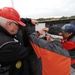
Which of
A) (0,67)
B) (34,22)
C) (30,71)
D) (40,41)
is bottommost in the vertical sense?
(30,71)

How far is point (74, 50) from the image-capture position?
244cm

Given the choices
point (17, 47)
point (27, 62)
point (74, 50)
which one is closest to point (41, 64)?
point (27, 62)

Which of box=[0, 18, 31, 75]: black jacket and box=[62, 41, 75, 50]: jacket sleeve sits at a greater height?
box=[0, 18, 31, 75]: black jacket

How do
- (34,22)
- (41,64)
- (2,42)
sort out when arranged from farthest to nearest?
(34,22)
(41,64)
(2,42)

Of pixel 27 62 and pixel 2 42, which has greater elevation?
pixel 2 42

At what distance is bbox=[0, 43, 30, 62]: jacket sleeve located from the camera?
5.09 feet

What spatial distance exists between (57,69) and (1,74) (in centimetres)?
54

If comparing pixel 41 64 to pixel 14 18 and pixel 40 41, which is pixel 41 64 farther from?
pixel 14 18

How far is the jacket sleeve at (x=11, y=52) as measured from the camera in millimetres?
1552

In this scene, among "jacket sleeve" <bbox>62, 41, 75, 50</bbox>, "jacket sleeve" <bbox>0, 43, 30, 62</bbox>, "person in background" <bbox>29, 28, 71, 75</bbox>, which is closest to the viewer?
"jacket sleeve" <bbox>0, 43, 30, 62</bbox>

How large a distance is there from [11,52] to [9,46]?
0.06m

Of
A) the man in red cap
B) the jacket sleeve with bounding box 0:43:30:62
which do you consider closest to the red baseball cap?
the man in red cap

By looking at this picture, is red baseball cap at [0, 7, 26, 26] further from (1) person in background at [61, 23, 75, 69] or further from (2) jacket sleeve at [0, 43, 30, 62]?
(1) person in background at [61, 23, 75, 69]

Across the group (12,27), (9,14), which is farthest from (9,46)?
(9,14)
